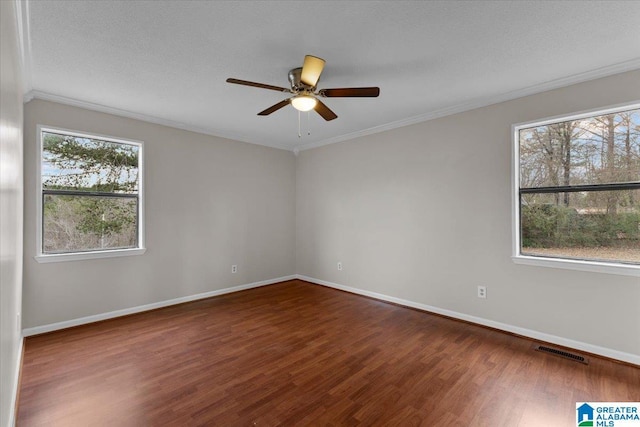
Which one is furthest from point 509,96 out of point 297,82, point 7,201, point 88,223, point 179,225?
point 88,223

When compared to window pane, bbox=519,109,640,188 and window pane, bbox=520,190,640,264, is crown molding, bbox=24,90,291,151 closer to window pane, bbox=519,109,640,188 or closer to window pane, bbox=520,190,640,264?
window pane, bbox=519,109,640,188

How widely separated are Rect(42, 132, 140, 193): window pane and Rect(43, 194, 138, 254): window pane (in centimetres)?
15

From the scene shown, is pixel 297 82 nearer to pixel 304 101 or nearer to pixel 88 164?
pixel 304 101

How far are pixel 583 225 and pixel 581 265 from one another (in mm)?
399

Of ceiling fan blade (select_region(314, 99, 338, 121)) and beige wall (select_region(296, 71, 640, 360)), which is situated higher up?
ceiling fan blade (select_region(314, 99, 338, 121))

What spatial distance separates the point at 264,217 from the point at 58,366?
3.26 m

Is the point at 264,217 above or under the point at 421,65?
under

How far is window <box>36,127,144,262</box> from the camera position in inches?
127

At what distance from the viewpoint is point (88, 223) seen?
3502 mm

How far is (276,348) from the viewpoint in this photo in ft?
9.23

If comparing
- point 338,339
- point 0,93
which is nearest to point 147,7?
point 0,93

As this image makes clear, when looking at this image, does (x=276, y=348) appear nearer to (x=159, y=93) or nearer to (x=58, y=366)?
(x=58, y=366)

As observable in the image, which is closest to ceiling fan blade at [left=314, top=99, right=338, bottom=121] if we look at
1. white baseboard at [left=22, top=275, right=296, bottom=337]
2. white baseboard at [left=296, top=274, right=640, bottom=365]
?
white baseboard at [left=296, top=274, right=640, bottom=365]

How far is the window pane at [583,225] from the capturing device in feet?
8.52
